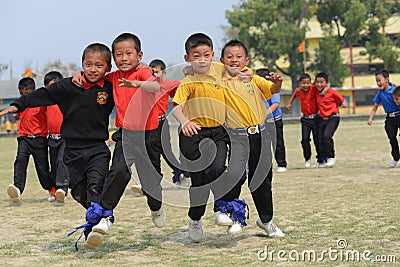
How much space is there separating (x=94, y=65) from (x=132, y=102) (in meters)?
0.49

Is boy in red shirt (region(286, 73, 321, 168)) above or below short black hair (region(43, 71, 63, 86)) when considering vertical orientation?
below

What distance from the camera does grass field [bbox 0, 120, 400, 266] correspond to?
17.7 ft

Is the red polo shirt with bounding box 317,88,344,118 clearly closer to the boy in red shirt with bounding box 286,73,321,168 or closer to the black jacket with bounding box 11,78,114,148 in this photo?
the boy in red shirt with bounding box 286,73,321,168

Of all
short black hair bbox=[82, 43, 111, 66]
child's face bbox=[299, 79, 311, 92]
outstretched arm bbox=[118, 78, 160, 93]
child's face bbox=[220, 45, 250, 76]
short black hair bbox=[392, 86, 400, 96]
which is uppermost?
short black hair bbox=[82, 43, 111, 66]

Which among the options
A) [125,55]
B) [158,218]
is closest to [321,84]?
[158,218]

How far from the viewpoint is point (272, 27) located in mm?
49281

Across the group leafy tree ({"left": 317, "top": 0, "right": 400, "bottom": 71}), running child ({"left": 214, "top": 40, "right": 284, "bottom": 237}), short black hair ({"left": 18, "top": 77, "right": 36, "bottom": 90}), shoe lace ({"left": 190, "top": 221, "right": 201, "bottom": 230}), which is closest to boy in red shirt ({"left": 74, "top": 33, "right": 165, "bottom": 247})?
shoe lace ({"left": 190, "top": 221, "right": 201, "bottom": 230})

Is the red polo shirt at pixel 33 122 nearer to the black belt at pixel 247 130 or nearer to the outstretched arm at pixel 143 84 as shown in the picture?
the outstretched arm at pixel 143 84

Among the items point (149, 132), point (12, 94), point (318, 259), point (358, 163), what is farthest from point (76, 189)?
point (12, 94)

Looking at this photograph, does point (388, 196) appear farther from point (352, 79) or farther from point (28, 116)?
point (352, 79)

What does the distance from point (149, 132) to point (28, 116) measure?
418cm

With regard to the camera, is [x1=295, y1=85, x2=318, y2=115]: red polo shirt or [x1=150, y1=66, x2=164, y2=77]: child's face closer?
[x1=150, y1=66, x2=164, y2=77]: child's face

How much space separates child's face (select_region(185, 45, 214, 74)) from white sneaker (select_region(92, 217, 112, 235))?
63.2 inches

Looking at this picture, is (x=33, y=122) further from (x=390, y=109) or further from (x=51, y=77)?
(x=390, y=109)
